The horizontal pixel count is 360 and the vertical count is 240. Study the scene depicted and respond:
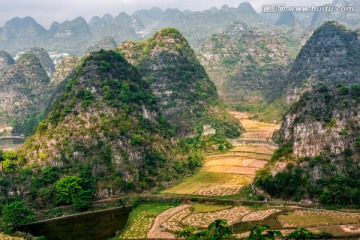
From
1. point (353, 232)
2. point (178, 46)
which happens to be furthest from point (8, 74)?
point (353, 232)

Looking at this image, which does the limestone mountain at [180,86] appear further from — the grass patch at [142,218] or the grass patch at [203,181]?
the grass patch at [142,218]

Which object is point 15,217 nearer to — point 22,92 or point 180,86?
point 180,86

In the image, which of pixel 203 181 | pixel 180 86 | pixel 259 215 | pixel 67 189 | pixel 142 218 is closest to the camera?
pixel 259 215

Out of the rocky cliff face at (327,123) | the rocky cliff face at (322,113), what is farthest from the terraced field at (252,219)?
the rocky cliff face at (322,113)

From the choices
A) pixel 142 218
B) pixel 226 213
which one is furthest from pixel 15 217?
pixel 226 213

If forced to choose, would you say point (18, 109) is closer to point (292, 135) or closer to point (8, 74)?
point (8, 74)

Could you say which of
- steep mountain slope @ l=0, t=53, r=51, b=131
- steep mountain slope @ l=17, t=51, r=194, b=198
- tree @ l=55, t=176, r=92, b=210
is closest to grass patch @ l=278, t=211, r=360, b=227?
steep mountain slope @ l=17, t=51, r=194, b=198
